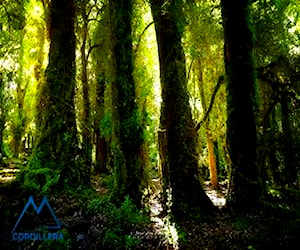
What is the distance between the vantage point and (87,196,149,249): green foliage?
7.87m

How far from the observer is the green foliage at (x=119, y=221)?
7867 millimetres

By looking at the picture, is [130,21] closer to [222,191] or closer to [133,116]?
[133,116]

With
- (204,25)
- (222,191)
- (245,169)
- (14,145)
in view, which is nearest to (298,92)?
(245,169)

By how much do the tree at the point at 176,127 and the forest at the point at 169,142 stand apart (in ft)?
0.10

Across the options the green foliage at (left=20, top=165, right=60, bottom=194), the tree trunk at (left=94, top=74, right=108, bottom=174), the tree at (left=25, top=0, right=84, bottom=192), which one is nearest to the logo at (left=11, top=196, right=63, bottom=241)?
the green foliage at (left=20, top=165, right=60, bottom=194)

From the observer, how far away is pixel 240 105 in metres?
9.62

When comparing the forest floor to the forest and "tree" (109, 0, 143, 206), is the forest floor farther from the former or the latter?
"tree" (109, 0, 143, 206)

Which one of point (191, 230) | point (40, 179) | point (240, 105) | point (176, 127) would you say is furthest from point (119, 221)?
point (240, 105)

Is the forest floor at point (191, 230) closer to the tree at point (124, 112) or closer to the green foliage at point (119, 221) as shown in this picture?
the green foliage at point (119, 221)

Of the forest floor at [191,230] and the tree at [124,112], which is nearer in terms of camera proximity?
the forest floor at [191,230]

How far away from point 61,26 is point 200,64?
568cm

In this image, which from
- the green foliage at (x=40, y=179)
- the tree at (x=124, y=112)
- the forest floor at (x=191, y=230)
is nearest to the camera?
the forest floor at (x=191, y=230)

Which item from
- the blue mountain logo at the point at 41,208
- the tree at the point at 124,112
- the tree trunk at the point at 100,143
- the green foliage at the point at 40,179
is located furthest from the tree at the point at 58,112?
the tree trunk at the point at 100,143

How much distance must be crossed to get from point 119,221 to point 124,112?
3.20 metres
